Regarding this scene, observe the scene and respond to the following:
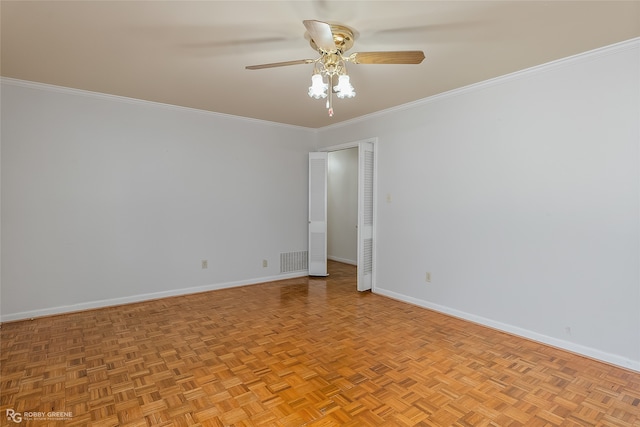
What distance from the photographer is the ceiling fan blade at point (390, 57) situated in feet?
6.75

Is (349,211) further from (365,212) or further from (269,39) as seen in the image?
(269,39)

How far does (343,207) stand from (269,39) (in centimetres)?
467

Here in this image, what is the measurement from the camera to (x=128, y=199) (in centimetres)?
410

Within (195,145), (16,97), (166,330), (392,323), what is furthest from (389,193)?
(16,97)

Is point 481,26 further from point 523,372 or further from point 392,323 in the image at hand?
point 392,323

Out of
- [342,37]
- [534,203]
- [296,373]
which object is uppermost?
[342,37]

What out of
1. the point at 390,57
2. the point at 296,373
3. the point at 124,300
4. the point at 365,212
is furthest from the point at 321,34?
the point at 124,300

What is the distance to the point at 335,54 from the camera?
223 centimetres

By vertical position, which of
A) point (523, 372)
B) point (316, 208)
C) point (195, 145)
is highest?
point (195, 145)

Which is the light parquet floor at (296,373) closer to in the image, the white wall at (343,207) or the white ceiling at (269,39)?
the white ceiling at (269,39)

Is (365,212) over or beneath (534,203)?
beneath

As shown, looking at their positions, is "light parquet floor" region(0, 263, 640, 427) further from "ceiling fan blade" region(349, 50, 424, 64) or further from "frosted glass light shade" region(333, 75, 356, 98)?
"ceiling fan blade" region(349, 50, 424, 64)

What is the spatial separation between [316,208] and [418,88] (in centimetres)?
258

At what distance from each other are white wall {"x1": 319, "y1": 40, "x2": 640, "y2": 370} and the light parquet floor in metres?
0.29
